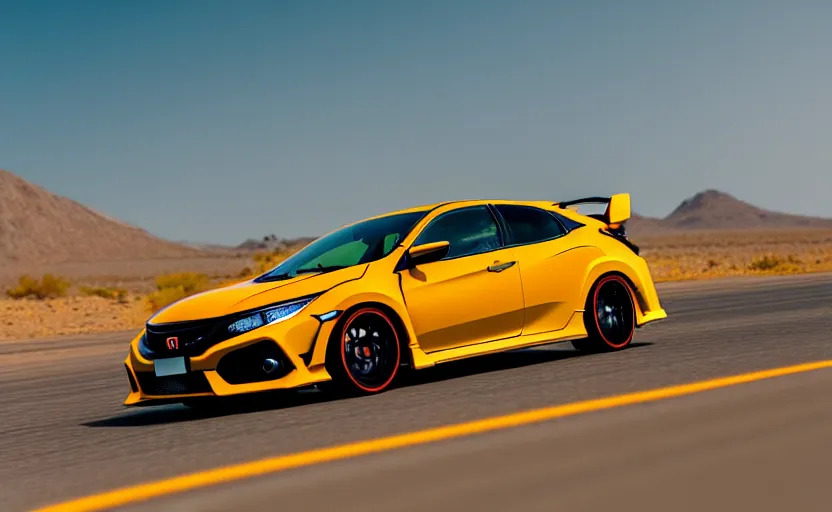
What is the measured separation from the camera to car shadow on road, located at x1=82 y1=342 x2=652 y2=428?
8.97 m

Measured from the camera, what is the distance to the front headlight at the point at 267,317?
861 centimetres

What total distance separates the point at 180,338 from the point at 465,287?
2.51 metres

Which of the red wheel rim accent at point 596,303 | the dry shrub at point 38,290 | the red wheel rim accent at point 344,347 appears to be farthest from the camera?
the dry shrub at point 38,290

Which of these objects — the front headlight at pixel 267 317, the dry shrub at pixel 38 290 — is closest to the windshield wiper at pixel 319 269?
the front headlight at pixel 267 317

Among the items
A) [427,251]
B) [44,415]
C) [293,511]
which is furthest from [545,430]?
[44,415]

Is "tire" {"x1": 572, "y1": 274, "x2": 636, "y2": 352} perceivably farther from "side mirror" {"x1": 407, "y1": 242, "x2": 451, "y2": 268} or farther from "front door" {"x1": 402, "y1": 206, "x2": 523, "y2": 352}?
"side mirror" {"x1": 407, "y1": 242, "x2": 451, "y2": 268}

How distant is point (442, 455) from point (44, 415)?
482 centimetres

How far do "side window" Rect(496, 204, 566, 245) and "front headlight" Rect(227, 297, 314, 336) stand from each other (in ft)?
8.69

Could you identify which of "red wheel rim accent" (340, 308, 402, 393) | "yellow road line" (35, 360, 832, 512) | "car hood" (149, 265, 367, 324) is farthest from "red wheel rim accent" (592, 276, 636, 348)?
"car hood" (149, 265, 367, 324)

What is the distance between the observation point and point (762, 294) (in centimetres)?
2414

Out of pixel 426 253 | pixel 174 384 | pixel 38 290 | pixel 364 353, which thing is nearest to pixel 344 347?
pixel 364 353

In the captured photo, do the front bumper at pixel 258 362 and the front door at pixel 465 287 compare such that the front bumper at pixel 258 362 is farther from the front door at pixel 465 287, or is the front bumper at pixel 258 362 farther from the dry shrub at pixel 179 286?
the dry shrub at pixel 179 286

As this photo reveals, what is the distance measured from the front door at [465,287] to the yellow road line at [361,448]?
6.39ft

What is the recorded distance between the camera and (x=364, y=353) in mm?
9109
